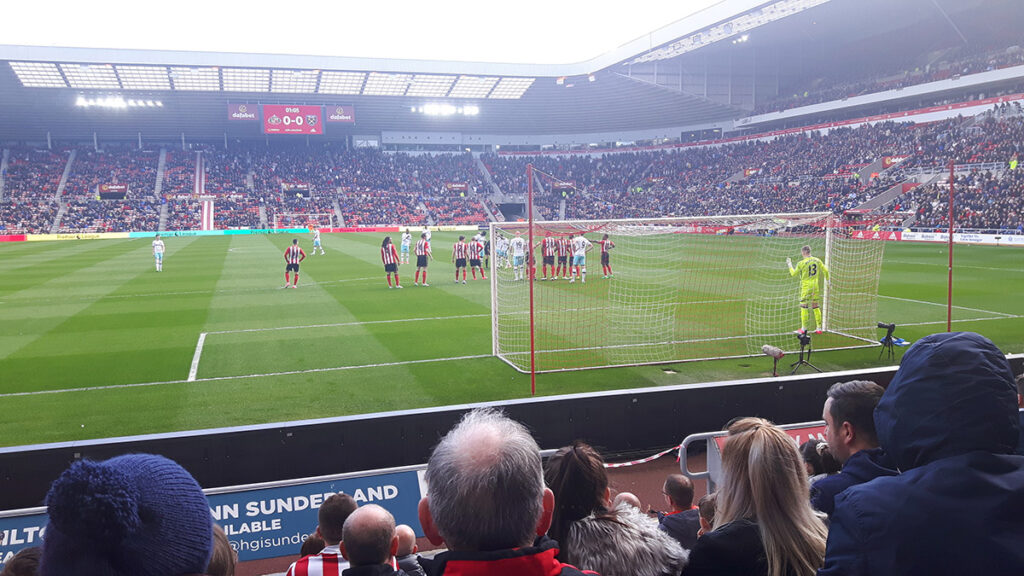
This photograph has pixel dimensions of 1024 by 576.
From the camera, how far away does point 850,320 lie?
16.5m

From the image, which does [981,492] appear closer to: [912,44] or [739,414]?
[739,414]

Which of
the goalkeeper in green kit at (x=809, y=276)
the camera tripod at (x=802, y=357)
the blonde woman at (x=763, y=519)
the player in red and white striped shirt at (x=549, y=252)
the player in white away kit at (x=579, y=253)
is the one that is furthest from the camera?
the player in red and white striped shirt at (x=549, y=252)

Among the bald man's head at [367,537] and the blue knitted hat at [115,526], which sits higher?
the blue knitted hat at [115,526]

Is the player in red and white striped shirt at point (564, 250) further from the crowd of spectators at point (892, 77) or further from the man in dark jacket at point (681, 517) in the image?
the crowd of spectators at point (892, 77)

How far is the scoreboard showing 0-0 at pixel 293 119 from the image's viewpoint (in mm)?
69375

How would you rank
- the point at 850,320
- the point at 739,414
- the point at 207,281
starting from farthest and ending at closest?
the point at 207,281 → the point at 850,320 → the point at 739,414

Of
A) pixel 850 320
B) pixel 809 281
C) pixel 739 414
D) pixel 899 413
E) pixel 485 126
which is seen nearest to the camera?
pixel 899 413

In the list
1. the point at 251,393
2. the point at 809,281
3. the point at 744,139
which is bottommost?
the point at 251,393

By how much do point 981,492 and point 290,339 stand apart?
14948mm

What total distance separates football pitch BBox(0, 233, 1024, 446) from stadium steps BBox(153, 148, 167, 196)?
46.9 meters

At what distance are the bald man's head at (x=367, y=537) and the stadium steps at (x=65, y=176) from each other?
75733mm

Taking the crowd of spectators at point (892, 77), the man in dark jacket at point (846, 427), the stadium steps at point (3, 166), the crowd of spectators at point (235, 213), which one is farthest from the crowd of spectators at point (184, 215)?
the man in dark jacket at point (846, 427)

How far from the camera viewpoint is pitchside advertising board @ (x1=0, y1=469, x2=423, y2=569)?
6328 mm

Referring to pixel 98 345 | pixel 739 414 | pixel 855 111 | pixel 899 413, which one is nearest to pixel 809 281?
pixel 739 414
